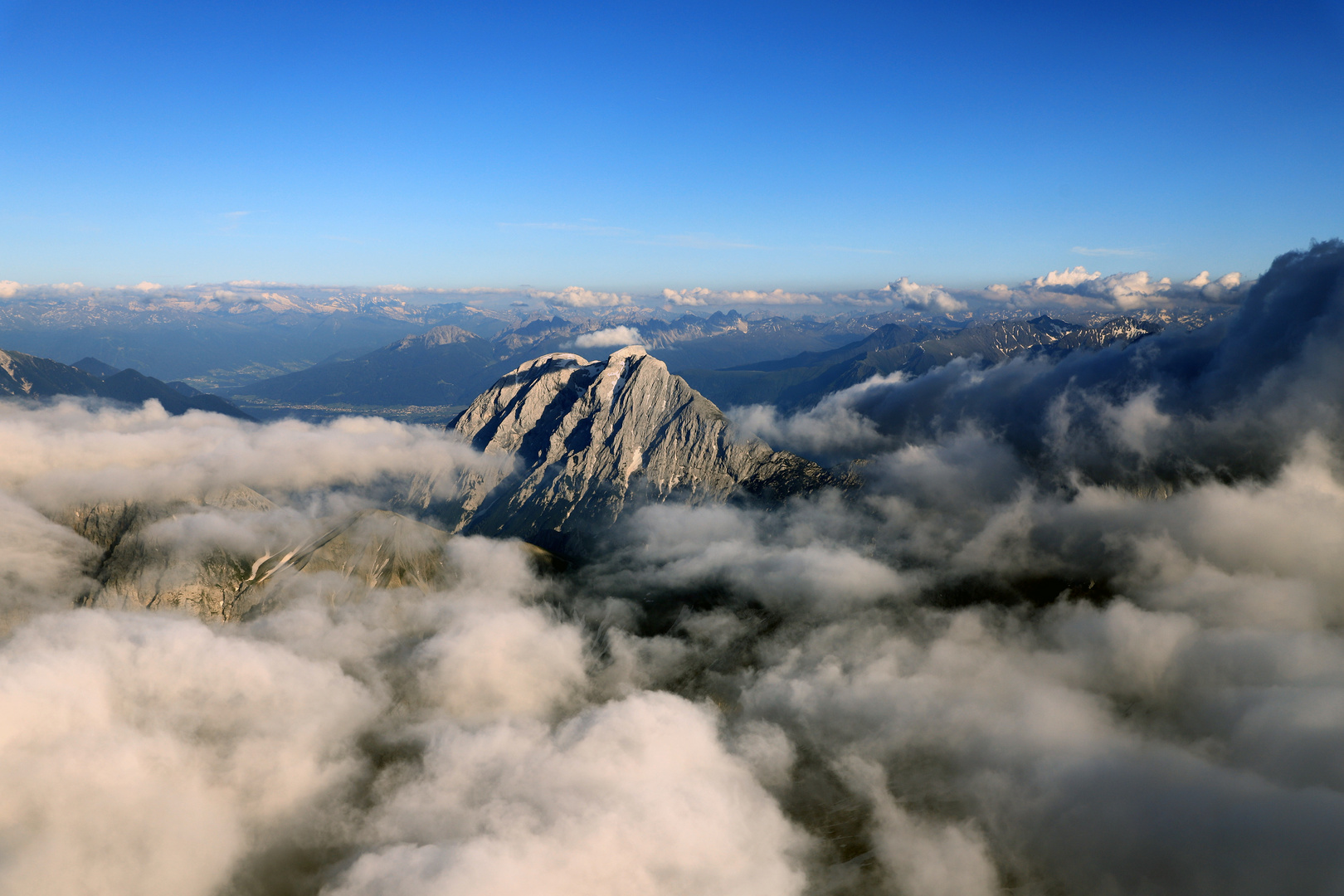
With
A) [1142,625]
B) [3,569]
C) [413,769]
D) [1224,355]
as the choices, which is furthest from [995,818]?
[3,569]

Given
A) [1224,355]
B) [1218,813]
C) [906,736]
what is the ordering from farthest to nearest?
[906,736], [1224,355], [1218,813]

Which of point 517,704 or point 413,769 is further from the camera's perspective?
point 517,704

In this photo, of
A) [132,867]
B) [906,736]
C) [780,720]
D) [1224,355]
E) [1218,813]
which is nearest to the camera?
[1218,813]

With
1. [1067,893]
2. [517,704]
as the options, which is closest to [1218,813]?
[1067,893]

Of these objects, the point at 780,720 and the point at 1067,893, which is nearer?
the point at 1067,893

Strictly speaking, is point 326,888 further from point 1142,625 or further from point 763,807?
point 1142,625

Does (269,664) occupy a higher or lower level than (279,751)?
higher

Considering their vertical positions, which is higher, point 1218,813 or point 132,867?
point 1218,813

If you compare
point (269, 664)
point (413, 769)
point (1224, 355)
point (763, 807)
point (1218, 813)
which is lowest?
point (763, 807)

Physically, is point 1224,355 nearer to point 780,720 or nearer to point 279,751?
point 780,720
